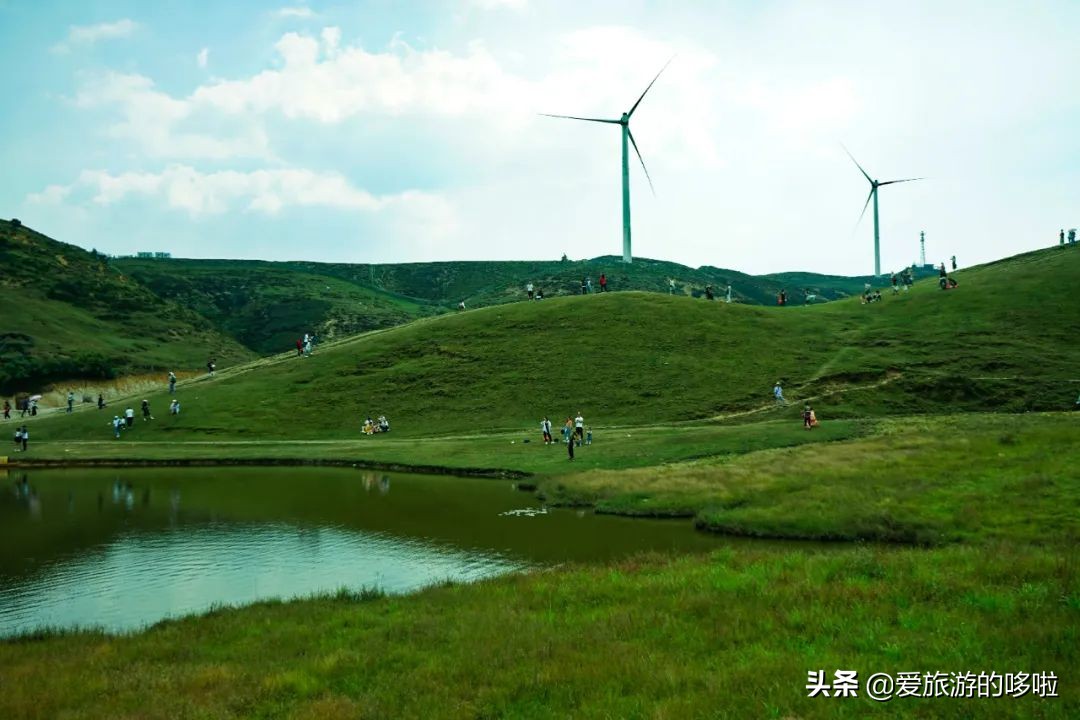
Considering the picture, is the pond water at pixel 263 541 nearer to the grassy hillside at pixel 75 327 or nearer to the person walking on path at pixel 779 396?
the person walking on path at pixel 779 396

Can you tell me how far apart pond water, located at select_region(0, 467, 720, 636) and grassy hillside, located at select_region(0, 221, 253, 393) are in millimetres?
83118

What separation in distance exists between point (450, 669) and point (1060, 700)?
35.0 feet

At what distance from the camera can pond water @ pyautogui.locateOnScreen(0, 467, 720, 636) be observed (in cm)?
2936

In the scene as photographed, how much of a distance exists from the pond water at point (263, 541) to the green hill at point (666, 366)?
32.9 meters

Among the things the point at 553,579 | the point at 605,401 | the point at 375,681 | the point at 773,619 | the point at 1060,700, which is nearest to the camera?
the point at 1060,700

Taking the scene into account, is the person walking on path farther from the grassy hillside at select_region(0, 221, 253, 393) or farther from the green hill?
the grassy hillside at select_region(0, 221, 253, 393)

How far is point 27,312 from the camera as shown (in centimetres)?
15712

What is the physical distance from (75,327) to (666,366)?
12547cm

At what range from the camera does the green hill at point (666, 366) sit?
276 feet

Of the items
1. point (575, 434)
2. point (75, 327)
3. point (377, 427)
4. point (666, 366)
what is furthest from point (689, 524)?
point (75, 327)

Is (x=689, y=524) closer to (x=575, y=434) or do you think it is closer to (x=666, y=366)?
(x=575, y=434)

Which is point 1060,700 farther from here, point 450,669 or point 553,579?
point 553,579

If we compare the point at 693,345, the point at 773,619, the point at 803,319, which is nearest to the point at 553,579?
the point at 773,619

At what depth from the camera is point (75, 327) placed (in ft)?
526
